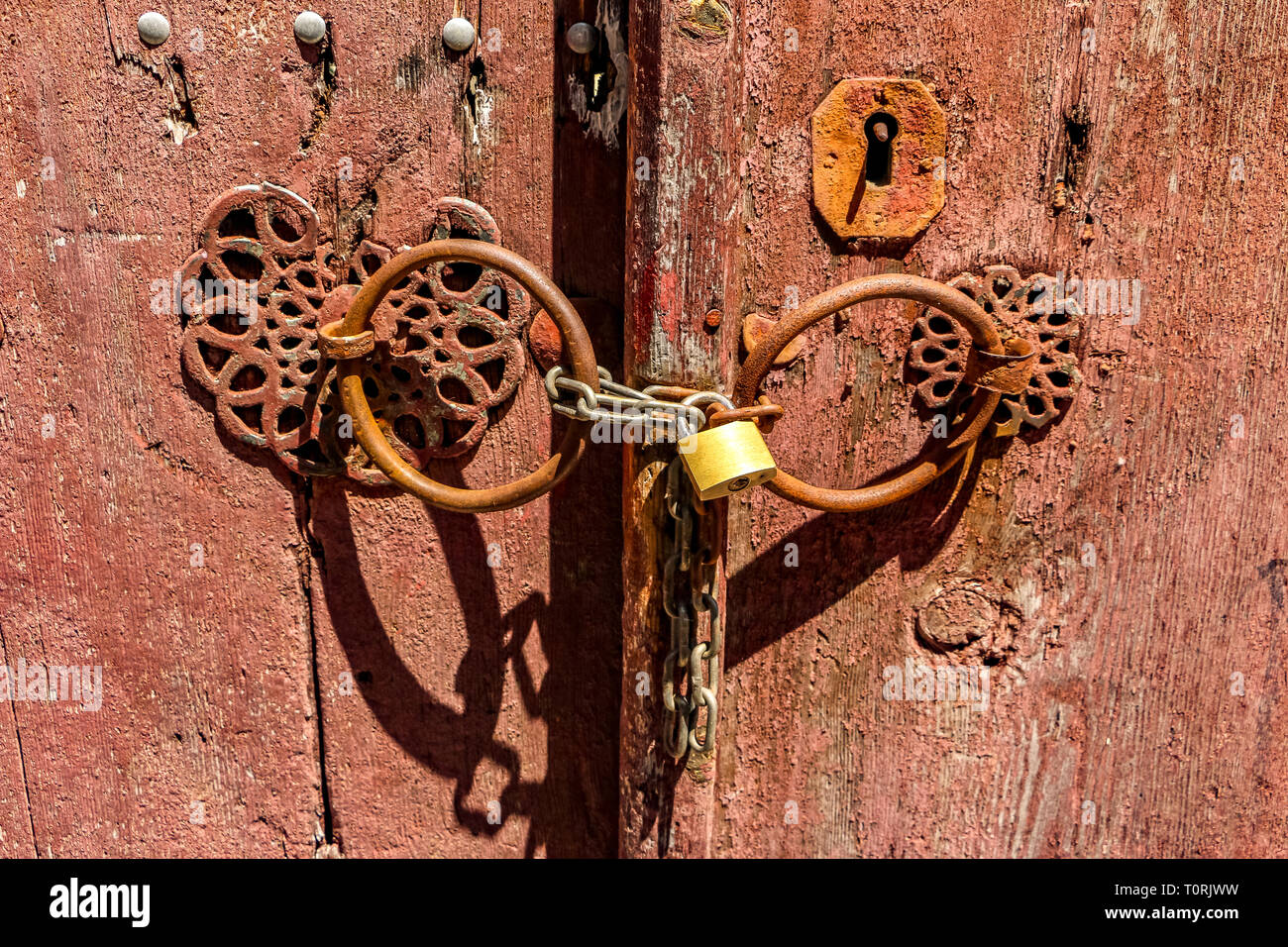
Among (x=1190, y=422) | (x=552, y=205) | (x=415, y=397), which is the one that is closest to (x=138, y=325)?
(x=415, y=397)

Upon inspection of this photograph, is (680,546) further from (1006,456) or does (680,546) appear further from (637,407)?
(1006,456)

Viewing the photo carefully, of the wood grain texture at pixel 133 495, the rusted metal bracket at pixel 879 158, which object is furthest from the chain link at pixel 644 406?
the wood grain texture at pixel 133 495

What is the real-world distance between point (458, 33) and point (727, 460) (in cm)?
46

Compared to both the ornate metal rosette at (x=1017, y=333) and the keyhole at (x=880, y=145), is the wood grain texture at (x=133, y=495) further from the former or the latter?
the ornate metal rosette at (x=1017, y=333)

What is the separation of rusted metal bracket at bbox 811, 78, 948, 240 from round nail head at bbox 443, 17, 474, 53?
31 cm

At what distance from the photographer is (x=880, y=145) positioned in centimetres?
75

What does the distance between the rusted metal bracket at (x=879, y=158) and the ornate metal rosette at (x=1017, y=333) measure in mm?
82

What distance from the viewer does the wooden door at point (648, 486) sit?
74cm

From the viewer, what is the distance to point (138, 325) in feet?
2.64

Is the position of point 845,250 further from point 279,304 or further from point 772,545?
point 279,304

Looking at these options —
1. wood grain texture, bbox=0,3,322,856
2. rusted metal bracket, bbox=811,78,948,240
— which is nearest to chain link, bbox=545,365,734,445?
rusted metal bracket, bbox=811,78,948,240

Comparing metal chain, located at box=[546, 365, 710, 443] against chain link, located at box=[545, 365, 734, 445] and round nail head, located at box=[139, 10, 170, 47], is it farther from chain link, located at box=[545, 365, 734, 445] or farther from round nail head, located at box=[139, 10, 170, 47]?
round nail head, located at box=[139, 10, 170, 47]

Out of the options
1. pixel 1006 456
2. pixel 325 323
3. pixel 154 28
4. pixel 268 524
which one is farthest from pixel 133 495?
pixel 1006 456

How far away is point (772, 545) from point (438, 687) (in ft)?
1.21
